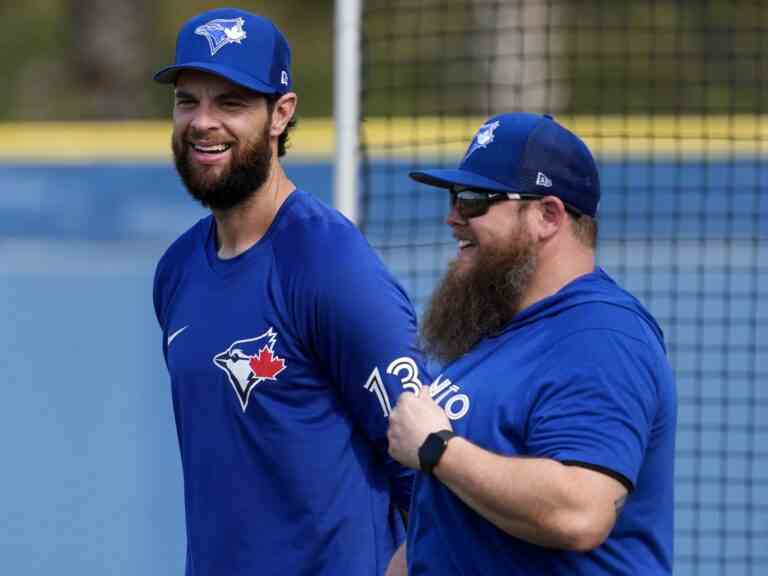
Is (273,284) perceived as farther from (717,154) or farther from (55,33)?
(55,33)

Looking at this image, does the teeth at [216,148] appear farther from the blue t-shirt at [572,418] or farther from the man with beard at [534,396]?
the blue t-shirt at [572,418]

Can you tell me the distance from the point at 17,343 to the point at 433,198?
6.13 ft

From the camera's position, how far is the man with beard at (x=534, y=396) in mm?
2504

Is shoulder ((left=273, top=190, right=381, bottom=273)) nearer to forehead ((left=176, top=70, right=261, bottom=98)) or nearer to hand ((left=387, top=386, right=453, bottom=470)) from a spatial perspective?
forehead ((left=176, top=70, right=261, bottom=98))

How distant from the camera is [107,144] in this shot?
6355 millimetres

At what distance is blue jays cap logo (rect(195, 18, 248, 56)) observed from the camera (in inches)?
130

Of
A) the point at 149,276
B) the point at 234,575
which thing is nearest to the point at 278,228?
the point at 234,575

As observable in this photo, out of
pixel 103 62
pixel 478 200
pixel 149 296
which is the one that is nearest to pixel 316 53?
pixel 103 62

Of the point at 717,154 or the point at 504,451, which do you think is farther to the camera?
the point at 717,154

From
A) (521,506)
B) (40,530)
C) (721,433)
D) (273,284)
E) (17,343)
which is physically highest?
(273,284)

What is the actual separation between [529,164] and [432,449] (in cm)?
60

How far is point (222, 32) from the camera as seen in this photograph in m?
3.32

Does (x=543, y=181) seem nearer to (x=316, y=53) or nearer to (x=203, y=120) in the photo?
Result: (x=203, y=120)

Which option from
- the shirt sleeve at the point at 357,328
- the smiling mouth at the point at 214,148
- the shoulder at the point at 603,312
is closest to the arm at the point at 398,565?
the shirt sleeve at the point at 357,328
